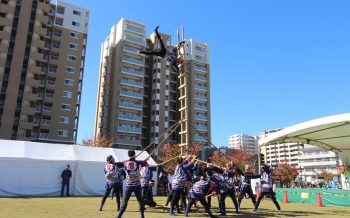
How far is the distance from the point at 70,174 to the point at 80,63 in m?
42.0

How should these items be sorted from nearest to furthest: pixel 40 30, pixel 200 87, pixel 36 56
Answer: pixel 36 56, pixel 40 30, pixel 200 87

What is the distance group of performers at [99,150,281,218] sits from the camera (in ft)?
25.9

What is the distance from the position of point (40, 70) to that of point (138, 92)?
20.4 m

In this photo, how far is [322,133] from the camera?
19375 millimetres

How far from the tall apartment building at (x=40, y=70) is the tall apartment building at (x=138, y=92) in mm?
8169

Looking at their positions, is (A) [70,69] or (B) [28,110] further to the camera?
(A) [70,69]

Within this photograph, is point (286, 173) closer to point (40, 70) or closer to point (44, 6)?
point (40, 70)

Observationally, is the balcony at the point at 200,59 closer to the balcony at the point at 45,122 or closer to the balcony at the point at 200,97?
the balcony at the point at 200,97

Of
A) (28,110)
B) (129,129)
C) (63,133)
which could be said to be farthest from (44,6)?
(129,129)

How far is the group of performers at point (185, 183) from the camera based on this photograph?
7.89m

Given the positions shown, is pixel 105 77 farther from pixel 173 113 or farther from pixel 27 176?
pixel 27 176

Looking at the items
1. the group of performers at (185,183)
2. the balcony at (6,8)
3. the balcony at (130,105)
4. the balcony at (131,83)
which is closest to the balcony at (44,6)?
the balcony at (6,8)

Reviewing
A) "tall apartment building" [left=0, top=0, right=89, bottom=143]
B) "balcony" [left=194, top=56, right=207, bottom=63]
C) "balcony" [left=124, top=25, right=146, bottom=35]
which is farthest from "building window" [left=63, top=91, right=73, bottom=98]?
"balcony" [left=194, top=56, right=207, bottom=63]

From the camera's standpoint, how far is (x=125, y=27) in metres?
64.5
